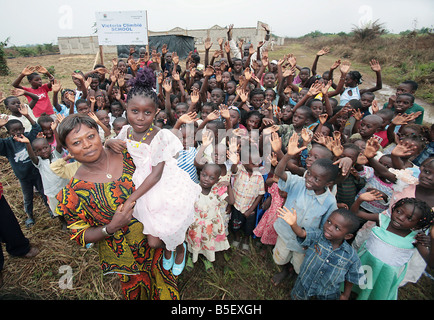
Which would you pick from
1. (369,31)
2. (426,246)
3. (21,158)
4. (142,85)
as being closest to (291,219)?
(426,246)

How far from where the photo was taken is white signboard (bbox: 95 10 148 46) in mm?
6682

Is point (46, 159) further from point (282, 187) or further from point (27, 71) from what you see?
point (282, 187)

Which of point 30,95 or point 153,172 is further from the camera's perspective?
point 30,95

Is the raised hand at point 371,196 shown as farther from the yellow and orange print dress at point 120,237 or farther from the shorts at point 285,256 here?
the yellow and orange print dress at point 120,237

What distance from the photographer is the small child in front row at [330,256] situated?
6.46 ft

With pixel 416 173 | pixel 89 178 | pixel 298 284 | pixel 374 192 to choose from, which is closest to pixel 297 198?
pixel 374 192

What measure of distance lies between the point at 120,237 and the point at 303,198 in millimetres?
1763

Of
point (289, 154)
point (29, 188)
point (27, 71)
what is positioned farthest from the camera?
point (27, 71)

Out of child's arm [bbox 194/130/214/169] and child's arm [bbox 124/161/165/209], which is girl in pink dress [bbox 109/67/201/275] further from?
child's arm [bbox 194/130/214/169]

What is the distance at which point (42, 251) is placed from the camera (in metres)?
3.09

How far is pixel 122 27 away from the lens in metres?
6.75

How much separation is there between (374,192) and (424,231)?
1.89ft

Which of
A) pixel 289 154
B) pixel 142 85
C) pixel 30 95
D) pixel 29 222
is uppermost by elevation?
pixel 142 85
